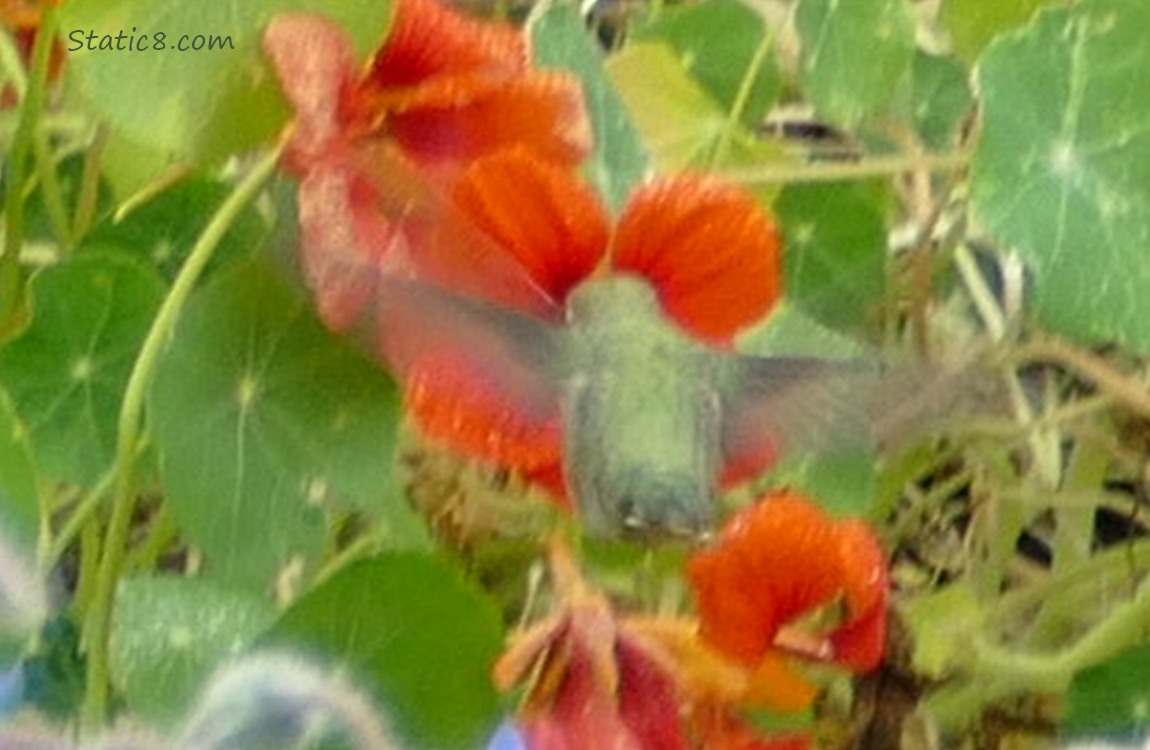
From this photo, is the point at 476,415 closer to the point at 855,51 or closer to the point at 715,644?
the point at 715,644

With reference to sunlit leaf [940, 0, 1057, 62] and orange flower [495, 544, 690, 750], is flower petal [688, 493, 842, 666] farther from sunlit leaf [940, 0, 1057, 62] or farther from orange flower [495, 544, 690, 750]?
sunlit leaf [940, 0, 1057, 62]

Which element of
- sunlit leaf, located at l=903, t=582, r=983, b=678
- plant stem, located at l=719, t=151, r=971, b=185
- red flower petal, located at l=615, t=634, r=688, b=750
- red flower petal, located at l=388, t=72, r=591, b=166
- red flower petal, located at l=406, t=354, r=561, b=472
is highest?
red flower petal, located at l=388, t=72, r=591, b=166

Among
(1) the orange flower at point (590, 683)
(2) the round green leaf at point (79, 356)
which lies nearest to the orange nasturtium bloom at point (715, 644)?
(1) the orange flower at point (590, 683)

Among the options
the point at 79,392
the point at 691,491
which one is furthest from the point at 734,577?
the point at 79,392

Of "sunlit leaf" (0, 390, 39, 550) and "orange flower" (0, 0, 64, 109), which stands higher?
"orange flower" (0, 0, 64, 109)

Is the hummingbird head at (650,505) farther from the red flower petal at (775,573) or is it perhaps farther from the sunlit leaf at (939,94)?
the sunlit leaf at (939,94)

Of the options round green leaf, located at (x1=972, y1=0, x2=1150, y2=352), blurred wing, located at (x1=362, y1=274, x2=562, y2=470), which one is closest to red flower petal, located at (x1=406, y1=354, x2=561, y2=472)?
blurred wing, located at (x1=362, y1=274, x2=562, y2=470)

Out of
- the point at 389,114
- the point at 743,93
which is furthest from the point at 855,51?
the point at 389,114
